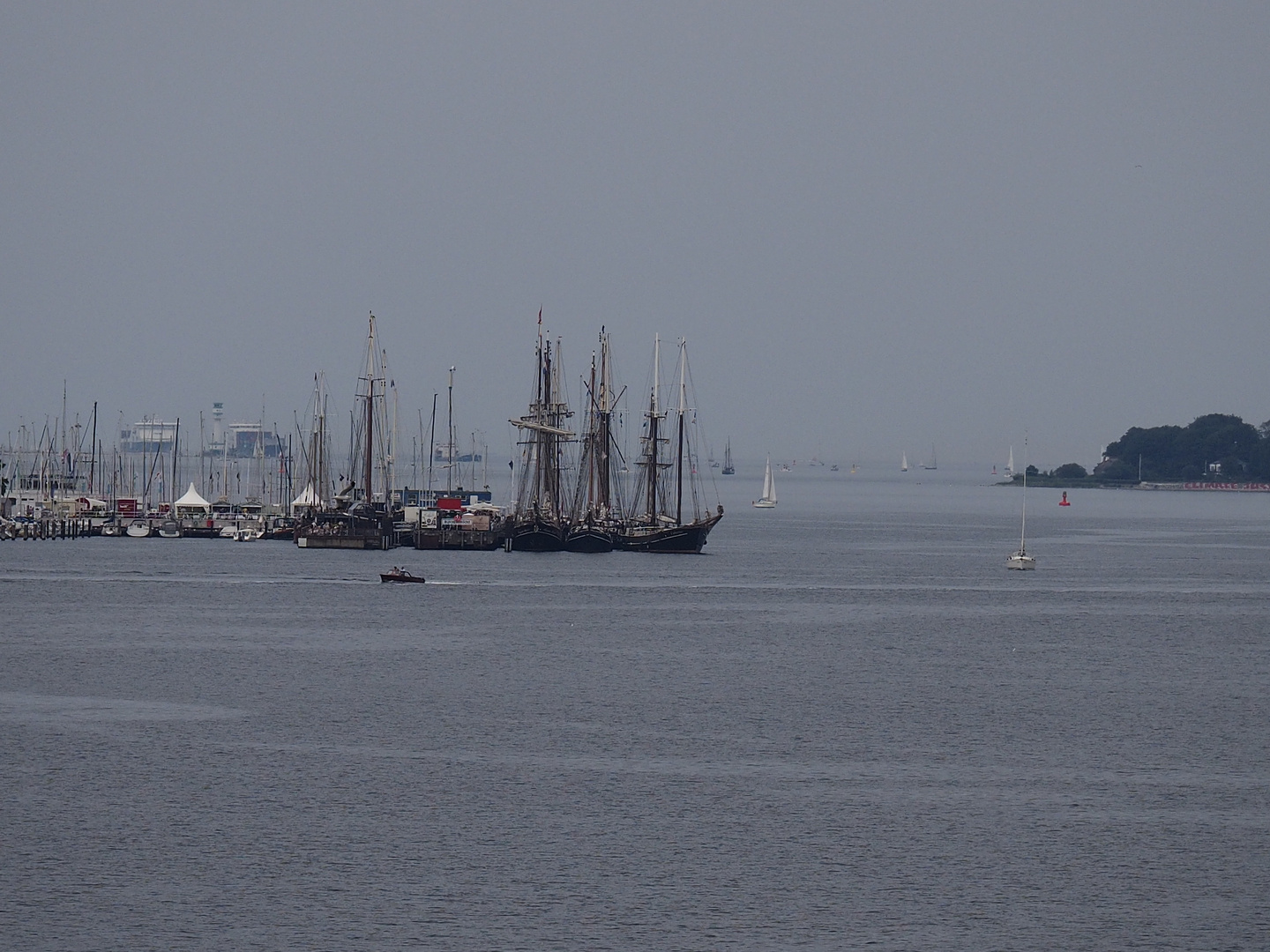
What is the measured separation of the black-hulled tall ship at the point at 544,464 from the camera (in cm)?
13800

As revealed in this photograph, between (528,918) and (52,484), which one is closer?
(528,918)

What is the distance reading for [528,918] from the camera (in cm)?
3516

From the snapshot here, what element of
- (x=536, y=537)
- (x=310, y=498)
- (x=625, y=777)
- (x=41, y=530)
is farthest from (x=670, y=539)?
(x=625, y=777)

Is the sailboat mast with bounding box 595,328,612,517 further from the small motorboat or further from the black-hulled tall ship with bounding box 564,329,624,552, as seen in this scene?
the small motorboat

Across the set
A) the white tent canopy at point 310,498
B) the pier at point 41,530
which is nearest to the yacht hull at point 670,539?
the white tent canopy at point 310,498

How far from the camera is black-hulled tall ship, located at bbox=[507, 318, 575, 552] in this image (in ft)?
453

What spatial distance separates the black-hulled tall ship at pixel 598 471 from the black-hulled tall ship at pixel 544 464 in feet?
4.53

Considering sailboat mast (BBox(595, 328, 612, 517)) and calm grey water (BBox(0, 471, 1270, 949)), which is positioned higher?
sailboat mast (BBox(595, 328, 612, 517))

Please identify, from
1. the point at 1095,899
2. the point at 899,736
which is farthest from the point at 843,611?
the point at 1095,899

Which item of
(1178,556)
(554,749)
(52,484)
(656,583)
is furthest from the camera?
(52,484)

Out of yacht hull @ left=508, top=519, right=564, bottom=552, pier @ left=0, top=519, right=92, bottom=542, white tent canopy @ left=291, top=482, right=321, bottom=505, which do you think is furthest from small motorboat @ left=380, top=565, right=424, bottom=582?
pier @ left=0, top=519, right=92, bottom=542

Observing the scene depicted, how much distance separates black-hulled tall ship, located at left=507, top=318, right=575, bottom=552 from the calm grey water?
4251 cm

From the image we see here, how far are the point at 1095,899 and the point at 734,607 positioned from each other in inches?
2368

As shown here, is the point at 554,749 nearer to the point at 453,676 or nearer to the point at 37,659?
the point at 453,676
